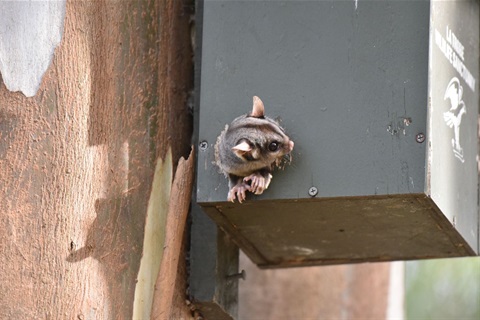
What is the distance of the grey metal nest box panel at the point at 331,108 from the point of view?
5723 mm

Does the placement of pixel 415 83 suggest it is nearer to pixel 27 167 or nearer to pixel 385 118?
pixel 385 118

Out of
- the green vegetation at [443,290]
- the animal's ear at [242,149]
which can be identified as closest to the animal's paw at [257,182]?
the animal's ear at [242,149]

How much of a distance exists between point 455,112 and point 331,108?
2.46 feet

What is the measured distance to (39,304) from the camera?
Result: 5383mm

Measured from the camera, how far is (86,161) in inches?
225

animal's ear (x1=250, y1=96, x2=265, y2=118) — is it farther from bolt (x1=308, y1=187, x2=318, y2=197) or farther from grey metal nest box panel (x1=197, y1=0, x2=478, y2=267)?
bolt (x1=308, y1=187, x2=318, y2=197)

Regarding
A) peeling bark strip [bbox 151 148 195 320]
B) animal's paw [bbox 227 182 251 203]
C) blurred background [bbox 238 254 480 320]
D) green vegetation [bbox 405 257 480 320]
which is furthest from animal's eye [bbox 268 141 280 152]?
green vegetation [bbox 405 257 480 320]

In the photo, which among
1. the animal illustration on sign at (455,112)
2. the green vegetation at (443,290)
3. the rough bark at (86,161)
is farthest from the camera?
the green vegetation at (443,290)

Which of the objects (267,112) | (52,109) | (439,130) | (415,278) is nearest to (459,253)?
(439,130)

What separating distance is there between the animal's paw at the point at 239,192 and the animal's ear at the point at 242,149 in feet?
0.48

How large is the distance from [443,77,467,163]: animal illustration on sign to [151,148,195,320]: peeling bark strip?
133 cm

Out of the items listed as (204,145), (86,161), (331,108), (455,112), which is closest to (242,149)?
(204,145)

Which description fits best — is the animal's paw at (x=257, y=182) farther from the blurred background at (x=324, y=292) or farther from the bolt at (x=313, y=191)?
the blurred background at (x=324, y=292)

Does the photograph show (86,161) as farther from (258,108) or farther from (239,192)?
(258,108)
